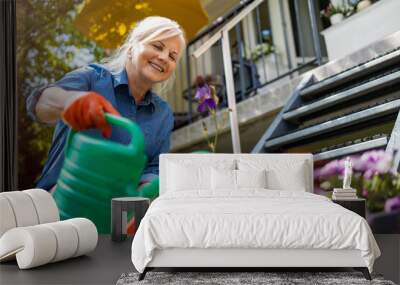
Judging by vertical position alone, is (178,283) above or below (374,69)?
below

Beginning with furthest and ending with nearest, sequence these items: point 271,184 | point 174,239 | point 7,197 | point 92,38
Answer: point 92,38 < point 271,184 < point 7,197 < point 174,239

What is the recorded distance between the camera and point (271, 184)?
3.51 m

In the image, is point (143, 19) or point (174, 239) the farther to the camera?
point (143, 19)

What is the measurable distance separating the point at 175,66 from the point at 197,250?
221cm

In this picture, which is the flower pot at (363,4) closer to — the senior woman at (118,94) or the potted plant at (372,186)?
the potted plant at (372,186)

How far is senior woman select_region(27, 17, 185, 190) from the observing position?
13.4ft

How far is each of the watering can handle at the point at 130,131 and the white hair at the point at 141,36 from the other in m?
0.41

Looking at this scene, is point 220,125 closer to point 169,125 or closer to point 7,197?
point 169,125

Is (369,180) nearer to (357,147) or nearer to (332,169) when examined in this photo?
(332,169)

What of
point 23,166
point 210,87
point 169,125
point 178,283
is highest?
point 210,87

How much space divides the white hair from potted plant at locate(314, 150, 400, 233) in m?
1.59

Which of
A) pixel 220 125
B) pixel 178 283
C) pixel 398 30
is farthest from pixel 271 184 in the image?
pixel 398 30

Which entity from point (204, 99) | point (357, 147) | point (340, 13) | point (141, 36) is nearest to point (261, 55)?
point (340, 13)

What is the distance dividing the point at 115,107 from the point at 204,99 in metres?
0.78
